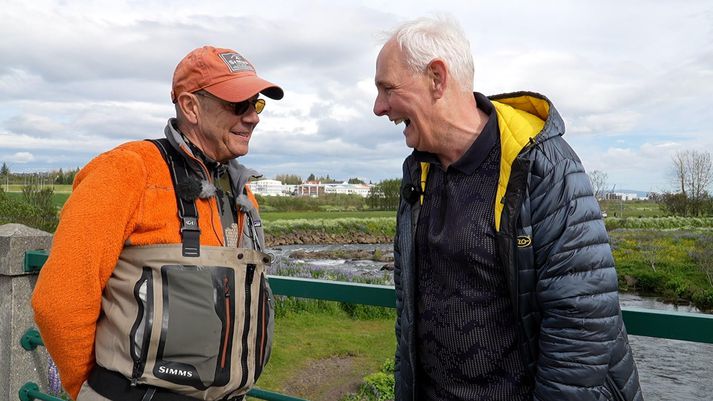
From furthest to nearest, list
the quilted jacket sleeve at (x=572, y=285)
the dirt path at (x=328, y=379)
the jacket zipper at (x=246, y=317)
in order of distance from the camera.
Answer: the dirt path at (x=328, y=379)
the jacket zipper at (x=246, y=317)
the quilted jacket sleeve at (x=572, y=285)

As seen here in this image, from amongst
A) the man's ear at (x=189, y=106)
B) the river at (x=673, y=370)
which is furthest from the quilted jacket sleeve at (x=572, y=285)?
the river at (x=673, y=370)

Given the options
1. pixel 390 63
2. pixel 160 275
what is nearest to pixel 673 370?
pixel 390 63

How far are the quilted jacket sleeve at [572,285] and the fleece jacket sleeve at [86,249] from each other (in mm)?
1139

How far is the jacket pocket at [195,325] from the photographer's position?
1.80m

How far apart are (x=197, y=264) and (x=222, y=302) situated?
14 centimetres

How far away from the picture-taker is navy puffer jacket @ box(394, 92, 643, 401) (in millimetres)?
1540

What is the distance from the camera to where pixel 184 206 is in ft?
6.23

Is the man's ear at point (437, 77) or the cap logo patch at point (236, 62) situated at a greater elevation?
the cap logo patch at point (236, 62)

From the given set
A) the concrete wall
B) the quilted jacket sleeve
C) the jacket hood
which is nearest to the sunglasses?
the jacket hood

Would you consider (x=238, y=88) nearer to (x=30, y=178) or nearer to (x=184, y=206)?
(x=184, y=206)

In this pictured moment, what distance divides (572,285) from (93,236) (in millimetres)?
1284

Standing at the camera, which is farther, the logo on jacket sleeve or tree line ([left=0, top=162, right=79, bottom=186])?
tree line ([left=0, top=162, right=79, bottom=186])

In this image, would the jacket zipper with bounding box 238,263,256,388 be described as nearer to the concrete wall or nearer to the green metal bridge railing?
the green metal bridge railing

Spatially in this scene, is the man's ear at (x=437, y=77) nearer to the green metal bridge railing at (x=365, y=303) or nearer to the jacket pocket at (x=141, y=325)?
the green metal bridge railing at (x=365, y=303)
